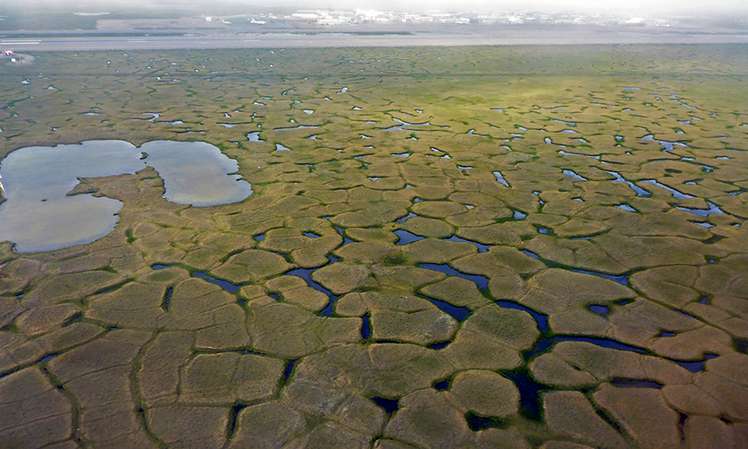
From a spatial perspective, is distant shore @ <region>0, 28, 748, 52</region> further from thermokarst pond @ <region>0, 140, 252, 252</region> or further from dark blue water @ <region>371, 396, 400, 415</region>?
dark blue water @ <region>371, 396, 400, 415</region>

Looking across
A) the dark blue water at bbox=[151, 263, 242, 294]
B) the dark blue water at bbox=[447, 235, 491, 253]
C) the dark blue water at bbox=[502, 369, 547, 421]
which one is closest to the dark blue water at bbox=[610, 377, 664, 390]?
the dark blue water at bbox=[502, 369, 547, 421]

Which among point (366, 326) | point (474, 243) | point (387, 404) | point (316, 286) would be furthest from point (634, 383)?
point (316, 286)

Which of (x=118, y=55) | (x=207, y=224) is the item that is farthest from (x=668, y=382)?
(x=118, y=55)

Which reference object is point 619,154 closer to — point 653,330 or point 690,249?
point 690,249

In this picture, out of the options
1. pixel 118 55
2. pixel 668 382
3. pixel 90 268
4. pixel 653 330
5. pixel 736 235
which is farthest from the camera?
pixel 118 55

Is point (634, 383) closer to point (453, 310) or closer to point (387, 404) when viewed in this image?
point (453, 310)

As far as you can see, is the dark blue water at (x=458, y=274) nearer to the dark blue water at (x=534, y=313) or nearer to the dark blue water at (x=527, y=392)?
the dark blue water at (x=534, y=313)
